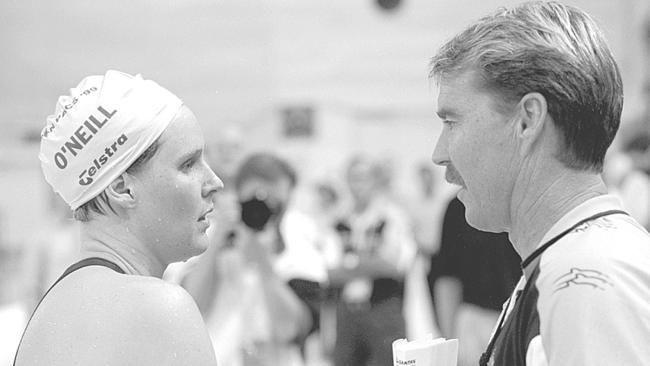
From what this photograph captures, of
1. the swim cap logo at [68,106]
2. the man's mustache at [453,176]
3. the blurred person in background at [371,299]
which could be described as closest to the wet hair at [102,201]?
the swim cap logo at [68,106]

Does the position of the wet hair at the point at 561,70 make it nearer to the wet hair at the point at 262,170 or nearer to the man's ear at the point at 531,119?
the man's ear at the point at 531,119

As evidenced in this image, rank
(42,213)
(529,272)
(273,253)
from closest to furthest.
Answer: (529,272) → (273,253) → (42,213)

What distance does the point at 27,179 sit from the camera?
11039 mm

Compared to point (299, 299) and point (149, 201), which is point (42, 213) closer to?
point (299, 299)

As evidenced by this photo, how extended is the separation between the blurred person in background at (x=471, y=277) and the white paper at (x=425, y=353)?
2858mm

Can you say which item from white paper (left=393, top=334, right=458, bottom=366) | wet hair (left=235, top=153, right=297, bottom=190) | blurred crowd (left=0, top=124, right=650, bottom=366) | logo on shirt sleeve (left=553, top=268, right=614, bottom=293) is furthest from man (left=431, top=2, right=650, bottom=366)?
wet hair (left=235, top=153, right=297, bottom=190)

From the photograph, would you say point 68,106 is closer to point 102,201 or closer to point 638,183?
point 102,201

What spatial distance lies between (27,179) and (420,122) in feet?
18.0

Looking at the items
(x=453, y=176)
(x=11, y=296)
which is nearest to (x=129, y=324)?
(x=453, y=176)

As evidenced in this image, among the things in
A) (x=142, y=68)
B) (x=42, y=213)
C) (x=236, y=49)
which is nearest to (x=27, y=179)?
(x=42, y=213)

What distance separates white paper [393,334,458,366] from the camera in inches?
64.6

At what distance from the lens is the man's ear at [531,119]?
145 cm

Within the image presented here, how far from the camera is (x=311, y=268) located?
15.1 feet

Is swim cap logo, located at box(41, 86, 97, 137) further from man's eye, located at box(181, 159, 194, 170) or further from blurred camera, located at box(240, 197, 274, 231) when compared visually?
blurred camera, located at box(240, 197, 274, 231)
